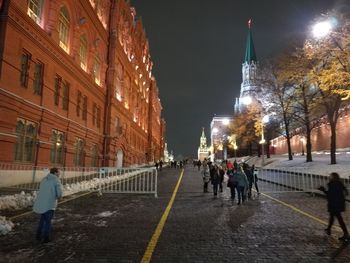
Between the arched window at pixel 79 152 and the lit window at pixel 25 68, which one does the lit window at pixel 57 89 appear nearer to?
the lit window at pixel 25 68

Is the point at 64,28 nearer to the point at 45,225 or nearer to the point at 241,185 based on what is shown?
the point at 241,185

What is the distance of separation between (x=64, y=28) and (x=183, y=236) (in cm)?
2302

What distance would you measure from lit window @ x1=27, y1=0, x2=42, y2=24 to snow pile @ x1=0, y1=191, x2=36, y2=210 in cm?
1264

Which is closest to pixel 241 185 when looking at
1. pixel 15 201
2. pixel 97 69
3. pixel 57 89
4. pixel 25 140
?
pixel 15 201

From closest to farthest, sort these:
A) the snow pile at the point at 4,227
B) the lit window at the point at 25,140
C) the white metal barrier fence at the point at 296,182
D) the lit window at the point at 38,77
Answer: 1. the snow pile at the point at 4,227
2. the lit window at the point at 25,140
3. the white metal barrier fence at the point at 296,182
4. the lit window at the point at 38,77

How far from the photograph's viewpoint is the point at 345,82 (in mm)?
18703

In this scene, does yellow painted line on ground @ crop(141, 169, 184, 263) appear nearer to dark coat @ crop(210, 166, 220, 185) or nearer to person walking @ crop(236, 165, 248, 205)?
person walking @ crop(236, 165, 248, 205)

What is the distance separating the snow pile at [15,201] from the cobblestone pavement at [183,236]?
1380mm

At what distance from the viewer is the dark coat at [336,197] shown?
29.5 feet

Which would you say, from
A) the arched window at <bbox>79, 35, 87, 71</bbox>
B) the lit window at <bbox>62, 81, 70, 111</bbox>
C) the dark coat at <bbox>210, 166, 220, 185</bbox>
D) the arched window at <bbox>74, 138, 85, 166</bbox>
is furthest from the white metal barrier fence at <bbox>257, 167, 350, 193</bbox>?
the arched window at <bbox>79, 35, 87, 71</bbox>

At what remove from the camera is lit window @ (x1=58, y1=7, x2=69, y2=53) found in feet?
87.0

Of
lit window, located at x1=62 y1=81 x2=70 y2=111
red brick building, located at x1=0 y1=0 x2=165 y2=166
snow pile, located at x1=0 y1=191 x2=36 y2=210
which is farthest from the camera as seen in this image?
lit window, located at x1=62 y1=81 x2=70 y2=111

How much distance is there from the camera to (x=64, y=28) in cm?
2730

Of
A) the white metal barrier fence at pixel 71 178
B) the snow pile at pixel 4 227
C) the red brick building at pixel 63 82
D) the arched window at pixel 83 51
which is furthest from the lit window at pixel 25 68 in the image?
the snow pile at pixel 4 227
